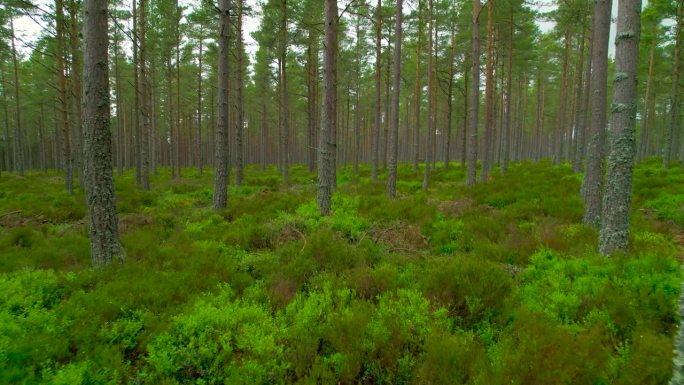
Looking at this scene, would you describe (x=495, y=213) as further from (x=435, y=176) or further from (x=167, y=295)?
(x=435, y=176)

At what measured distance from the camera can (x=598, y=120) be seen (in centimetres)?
837

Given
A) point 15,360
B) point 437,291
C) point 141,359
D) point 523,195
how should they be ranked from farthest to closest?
point 523,195, point 437,291, point 141,359, point 15,360

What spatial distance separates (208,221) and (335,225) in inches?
138

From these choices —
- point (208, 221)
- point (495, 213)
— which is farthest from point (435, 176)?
point (208, 221)

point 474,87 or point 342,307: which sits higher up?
point 474,87

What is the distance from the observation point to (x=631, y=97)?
5273 millimetres

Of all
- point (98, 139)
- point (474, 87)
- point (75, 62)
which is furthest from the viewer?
point (75, 62)

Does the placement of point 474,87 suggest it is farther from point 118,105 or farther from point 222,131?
point 118,105

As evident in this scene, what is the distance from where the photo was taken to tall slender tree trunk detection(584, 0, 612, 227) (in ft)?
24.8

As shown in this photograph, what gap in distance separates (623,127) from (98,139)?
842 centimetres

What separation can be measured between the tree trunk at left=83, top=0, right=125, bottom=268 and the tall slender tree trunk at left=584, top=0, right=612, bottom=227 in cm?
965

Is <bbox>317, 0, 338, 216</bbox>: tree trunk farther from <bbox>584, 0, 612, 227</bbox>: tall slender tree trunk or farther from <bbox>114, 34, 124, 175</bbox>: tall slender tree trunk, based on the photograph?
<bbox>114, 34, 124, 175</bbox>: tall slender tree trunk

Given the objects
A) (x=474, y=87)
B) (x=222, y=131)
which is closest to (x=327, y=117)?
(x=222, y=131)

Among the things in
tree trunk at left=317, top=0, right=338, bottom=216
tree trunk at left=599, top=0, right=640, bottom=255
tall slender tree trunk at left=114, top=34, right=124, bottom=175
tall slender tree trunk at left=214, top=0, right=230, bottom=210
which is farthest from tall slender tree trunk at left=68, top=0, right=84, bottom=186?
tree trunk at left=599, top=0, right=640, bottom=255
